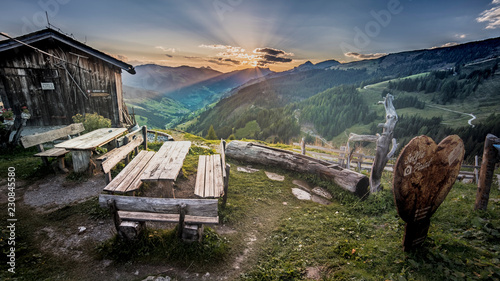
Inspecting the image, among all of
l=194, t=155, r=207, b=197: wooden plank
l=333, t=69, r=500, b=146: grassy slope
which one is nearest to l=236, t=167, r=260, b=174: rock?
l=194, t=155, r=207, b=197: wooden plank

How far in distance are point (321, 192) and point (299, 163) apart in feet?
5.46

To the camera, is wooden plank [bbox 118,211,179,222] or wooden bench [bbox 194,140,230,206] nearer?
wooden plank [bbox 118,211,179,222]

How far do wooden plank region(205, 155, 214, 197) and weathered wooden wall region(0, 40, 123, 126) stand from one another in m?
9.55

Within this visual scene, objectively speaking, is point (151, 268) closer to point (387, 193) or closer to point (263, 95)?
point (387, 193)

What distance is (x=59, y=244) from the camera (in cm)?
386

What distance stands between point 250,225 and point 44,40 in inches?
565

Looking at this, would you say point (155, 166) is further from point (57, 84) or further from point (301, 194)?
point (57, 84)

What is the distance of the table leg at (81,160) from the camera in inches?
255

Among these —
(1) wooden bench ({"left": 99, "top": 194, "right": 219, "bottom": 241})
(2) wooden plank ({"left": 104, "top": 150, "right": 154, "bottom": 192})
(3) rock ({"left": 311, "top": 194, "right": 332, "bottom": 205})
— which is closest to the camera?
(1) wooden bench ({"left": 99, "top": 194, "right": 219, "bottom": 241})

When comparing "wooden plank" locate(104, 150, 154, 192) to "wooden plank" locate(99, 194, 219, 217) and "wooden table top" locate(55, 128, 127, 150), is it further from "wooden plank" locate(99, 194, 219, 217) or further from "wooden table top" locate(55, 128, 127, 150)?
"wooden table top" locate(55, 128, 127, 150)

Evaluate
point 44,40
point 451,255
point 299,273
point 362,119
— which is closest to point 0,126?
point 44,40

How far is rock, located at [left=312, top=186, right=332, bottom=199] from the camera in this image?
707cm

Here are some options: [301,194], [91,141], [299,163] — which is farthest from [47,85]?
[301,194]

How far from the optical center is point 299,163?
8.64 meters
